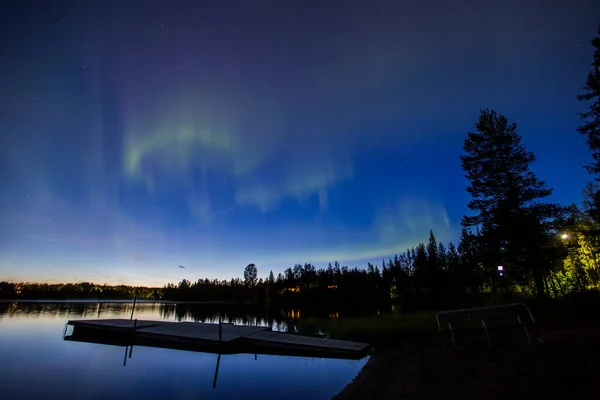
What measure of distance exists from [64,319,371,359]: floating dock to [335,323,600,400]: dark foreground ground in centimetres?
589

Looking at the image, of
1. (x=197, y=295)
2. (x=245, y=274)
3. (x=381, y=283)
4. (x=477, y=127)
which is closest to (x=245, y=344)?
(x=477, y=127)

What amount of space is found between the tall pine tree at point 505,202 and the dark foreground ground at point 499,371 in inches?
364

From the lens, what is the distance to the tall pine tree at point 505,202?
70.5 feet

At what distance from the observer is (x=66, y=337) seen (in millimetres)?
31875

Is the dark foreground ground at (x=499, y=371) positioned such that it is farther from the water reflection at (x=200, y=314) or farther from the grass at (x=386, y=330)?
the water reflection at (x=200, y=314)

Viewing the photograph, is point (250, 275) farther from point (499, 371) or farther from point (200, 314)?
point (499, 371)

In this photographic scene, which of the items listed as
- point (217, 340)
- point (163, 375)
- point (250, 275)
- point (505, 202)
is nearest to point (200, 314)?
point (217, 340)

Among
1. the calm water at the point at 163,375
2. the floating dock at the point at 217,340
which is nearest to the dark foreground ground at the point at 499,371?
the calm water at the point at 163,375

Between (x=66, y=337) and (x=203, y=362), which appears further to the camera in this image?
(x=66, y=337)

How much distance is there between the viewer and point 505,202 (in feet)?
75.5

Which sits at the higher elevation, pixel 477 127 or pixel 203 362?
pixel 477 127

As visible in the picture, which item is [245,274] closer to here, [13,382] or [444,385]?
[13,382]

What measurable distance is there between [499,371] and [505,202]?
59.5 ft

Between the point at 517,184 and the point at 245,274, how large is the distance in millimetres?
157654
